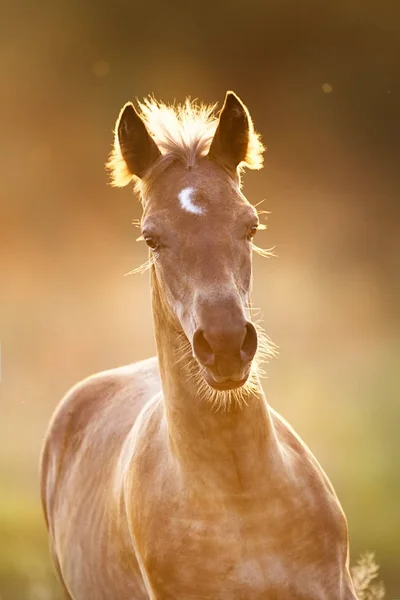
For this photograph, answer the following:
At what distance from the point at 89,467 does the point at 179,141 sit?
2.27 meters

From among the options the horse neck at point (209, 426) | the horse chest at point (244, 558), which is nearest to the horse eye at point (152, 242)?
the horse neck at point (209, 426)

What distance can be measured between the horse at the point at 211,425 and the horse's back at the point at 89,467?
0.62 meters

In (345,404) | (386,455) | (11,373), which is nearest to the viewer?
(386,455)

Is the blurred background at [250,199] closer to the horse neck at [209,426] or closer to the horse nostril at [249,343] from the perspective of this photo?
the horse neck at [209,426]

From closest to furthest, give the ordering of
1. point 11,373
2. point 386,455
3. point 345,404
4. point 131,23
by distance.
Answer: point 386,455 → point 345,404 → point 11,373 → point 131,23

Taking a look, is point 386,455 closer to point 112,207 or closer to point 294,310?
point 294,310

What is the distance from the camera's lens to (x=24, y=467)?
1444cm

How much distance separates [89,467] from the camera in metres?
6.18

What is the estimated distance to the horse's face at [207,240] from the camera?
3.88m

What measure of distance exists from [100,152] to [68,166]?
68 centimetres

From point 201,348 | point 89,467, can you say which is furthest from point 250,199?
point 201,348

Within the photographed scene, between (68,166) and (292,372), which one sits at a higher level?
(68,166)

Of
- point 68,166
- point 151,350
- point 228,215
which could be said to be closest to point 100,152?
point 68,166

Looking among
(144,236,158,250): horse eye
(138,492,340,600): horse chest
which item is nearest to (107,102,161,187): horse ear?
(144,236,158,250): horse eye
